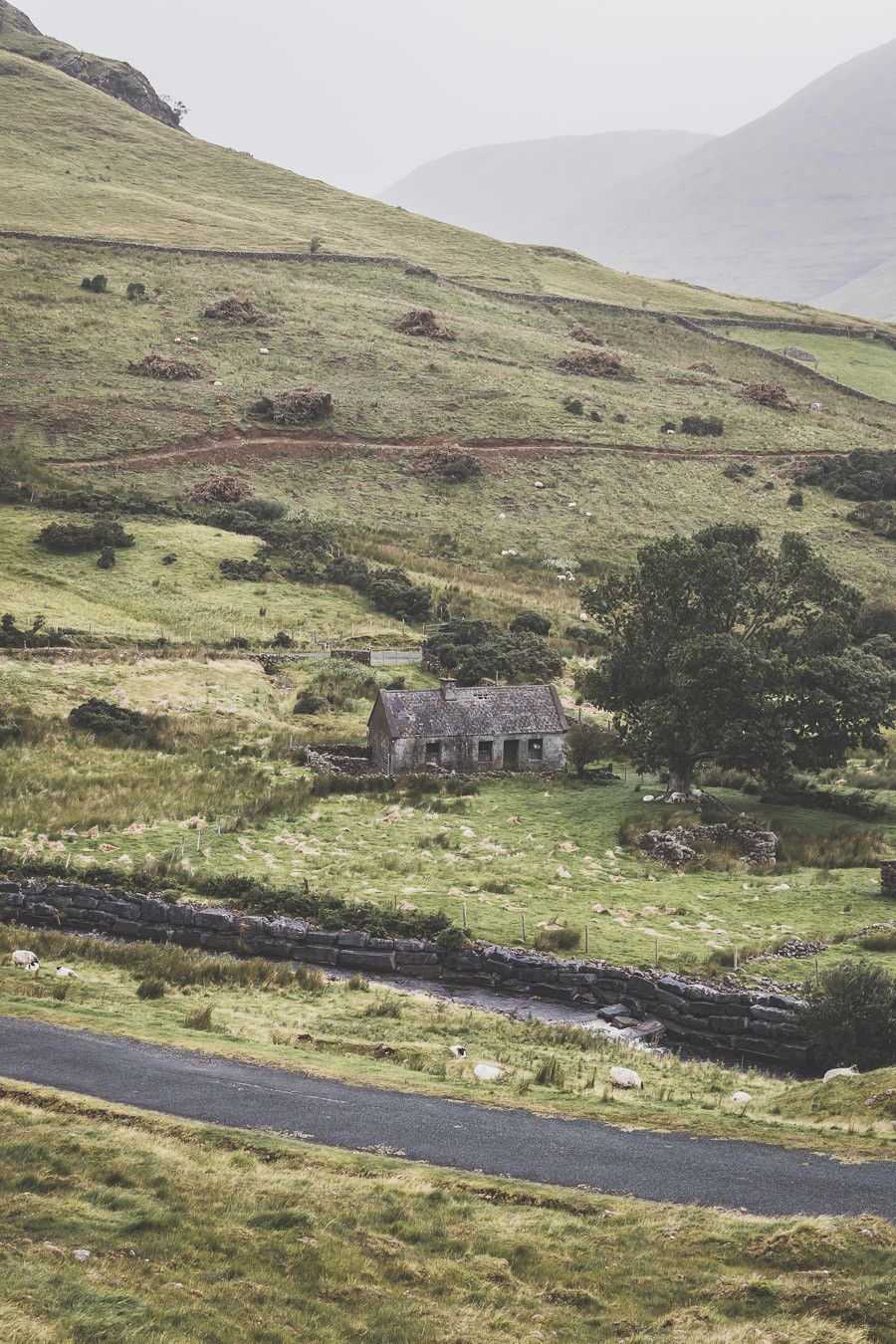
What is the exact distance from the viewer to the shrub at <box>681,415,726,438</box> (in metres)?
113

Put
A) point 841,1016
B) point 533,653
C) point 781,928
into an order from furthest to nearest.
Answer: point 533,653, point 781,928, point 841,1016

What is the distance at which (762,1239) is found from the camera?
1450 centimetres

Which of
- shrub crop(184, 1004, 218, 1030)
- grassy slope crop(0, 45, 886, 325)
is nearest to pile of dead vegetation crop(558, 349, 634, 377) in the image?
grassy slope crop(0, 45, 886, 325)

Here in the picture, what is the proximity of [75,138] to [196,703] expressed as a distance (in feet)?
436

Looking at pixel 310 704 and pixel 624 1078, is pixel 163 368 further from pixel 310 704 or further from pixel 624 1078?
pixel 624 1078

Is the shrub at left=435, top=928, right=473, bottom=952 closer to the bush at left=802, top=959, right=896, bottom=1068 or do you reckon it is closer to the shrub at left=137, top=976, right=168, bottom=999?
the shrub at left=137, top=976, right=168, bottom=999

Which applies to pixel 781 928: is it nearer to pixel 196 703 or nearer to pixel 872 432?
pixel 196 703

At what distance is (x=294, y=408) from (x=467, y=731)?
192 feet

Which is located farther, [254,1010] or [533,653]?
[533,653]

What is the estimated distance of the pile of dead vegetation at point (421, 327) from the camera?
400ft

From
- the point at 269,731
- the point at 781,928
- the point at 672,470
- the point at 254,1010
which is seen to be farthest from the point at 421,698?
the point at 672,470

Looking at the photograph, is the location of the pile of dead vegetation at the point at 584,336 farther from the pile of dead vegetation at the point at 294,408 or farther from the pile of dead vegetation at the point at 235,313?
the pile of dead vegetation at the point at 294,408

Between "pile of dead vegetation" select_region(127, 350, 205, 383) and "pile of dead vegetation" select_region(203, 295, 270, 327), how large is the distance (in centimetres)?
1281

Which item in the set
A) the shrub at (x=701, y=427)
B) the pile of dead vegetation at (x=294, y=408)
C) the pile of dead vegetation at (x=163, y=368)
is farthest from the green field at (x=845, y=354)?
the pile of dead vegetation at (x=163, y=368)
